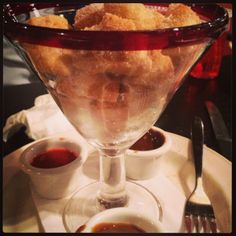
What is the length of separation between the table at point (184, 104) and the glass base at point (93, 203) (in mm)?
181

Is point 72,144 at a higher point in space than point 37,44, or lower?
lower

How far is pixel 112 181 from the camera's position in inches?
21.5

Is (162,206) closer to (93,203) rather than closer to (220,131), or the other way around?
(93,203)

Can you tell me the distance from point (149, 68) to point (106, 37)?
59 mm

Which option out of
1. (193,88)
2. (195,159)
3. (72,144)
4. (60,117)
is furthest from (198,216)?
(193,88)

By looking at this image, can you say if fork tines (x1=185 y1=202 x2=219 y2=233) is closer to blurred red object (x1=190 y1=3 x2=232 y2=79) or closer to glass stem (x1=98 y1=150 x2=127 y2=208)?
glass stem (x1=98 y1=150 x2=127 y2=208)

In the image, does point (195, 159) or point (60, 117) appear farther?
point (60, 117)

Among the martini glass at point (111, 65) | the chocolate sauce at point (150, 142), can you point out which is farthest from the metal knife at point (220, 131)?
the martini glass at point (111, 65)

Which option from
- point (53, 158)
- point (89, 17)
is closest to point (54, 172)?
point (53, 158)

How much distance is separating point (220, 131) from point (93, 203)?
32cm

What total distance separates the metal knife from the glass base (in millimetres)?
189

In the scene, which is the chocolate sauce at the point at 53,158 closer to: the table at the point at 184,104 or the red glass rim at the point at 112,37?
the table at the point at 184,104

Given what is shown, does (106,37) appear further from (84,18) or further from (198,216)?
(198,216)

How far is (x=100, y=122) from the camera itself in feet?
1.33
